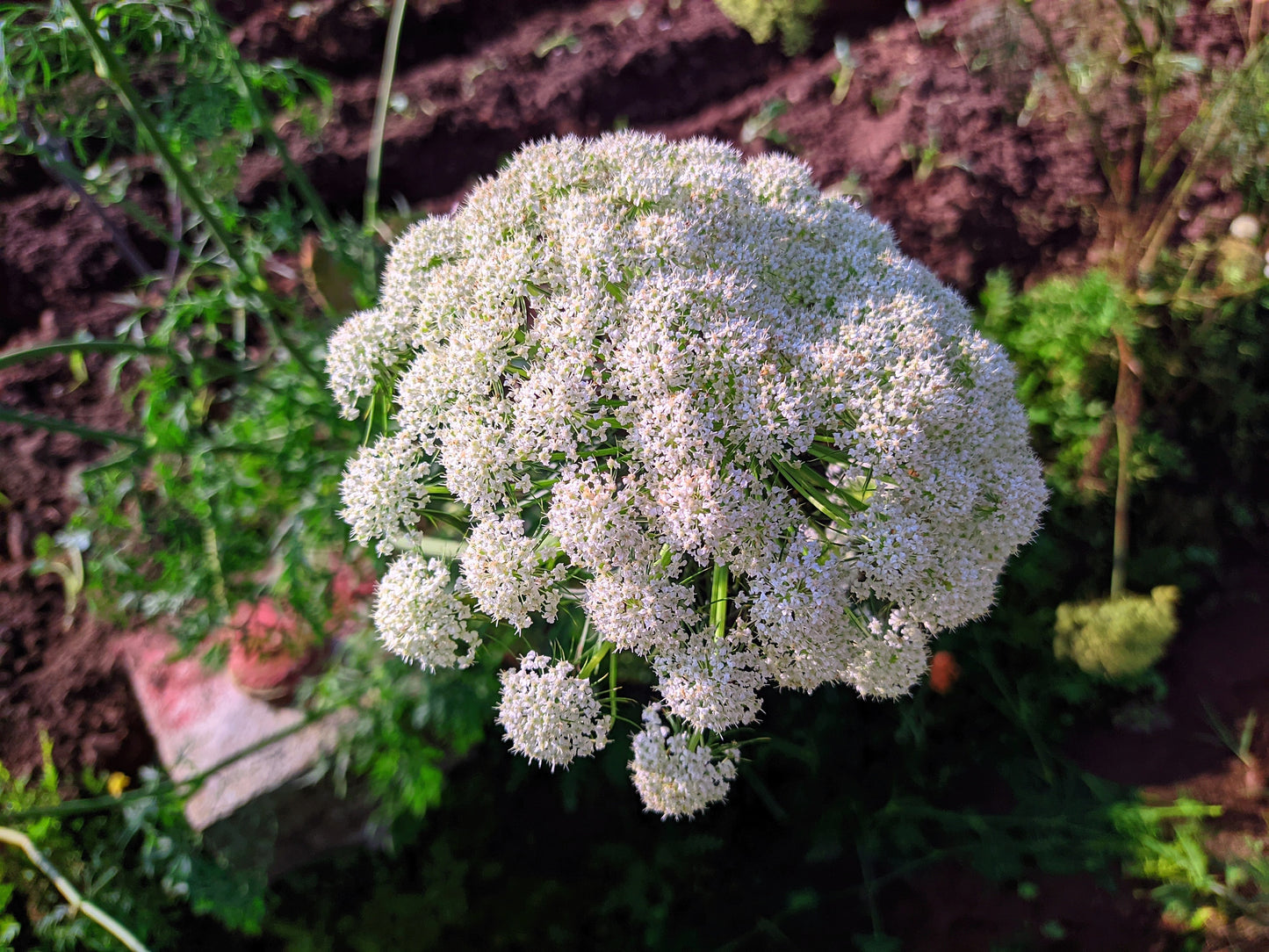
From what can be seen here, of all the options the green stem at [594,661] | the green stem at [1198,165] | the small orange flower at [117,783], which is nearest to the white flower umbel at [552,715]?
the green stem at [594,661]

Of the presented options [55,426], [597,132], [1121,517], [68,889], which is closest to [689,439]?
[55,426]

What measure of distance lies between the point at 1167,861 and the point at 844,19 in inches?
192

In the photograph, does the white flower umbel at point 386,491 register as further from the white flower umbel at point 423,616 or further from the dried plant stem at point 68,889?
the dried plant stem at point 68,889

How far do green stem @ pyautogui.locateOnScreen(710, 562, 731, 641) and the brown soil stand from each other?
2.09m

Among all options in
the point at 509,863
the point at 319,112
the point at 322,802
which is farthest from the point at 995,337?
the point at 319,112

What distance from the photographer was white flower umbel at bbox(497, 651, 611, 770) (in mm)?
1817

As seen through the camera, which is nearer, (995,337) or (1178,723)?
(1178,723)

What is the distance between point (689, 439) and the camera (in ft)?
5.73

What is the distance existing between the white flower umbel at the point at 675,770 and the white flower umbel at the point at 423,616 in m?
0.48

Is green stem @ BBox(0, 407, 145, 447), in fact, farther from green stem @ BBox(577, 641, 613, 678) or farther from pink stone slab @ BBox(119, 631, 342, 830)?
green stem @ BBox(577, 641, 613, 678)

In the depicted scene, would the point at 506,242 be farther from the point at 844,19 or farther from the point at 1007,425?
the point at 844,19

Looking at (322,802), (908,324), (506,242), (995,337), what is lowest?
(322,802)

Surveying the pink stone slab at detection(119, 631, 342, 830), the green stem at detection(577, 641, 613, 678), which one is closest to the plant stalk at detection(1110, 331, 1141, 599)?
the green stem at detection(577, 641, 613, 678)

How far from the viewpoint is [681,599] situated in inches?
73.1
